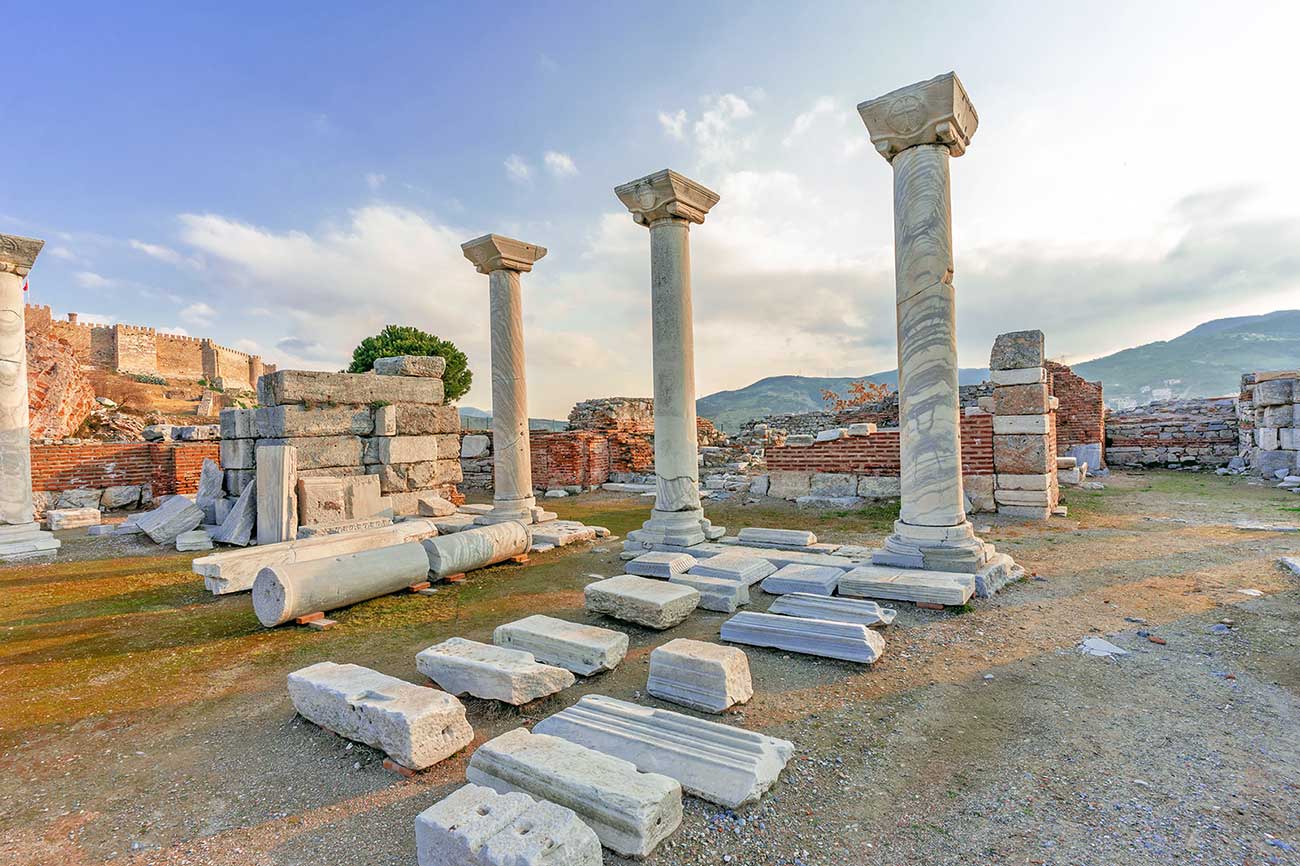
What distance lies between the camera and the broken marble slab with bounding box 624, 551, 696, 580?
20.1 feet

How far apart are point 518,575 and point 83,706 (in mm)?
3637

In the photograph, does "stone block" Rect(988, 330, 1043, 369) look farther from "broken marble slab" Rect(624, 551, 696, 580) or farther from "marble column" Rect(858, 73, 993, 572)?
"broken marble slab" Rect(624, 551, 696, 580)

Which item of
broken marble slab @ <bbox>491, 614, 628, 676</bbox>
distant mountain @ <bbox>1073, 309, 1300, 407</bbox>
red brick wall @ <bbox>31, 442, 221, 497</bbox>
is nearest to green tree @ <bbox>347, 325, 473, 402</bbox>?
red brick wall @ <bbox>31, 442, 221, 497</bbox>

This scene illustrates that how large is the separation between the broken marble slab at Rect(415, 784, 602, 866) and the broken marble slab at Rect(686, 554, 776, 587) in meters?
3.46

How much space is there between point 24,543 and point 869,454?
1263 cm

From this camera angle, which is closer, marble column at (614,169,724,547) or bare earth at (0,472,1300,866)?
bare earth at (0,472,1300,866)

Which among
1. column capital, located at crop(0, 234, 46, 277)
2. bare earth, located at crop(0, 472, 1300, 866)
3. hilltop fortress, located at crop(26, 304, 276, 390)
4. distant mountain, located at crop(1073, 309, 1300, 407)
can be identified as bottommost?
bare earth, located at crop(0, 472, 1300, 866)

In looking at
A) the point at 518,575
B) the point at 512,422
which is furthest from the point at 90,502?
the point at 518,575

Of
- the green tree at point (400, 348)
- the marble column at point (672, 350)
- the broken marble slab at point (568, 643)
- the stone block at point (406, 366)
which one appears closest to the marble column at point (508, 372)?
the stone block at point (406, 366)

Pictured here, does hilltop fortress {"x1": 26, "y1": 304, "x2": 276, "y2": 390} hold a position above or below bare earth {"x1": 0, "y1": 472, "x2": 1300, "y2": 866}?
above

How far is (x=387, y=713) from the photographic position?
289cm

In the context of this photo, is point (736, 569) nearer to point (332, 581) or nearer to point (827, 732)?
point (827, 732)

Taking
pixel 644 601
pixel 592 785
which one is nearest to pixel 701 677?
pixel 592 785

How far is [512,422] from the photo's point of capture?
30.5 feet
